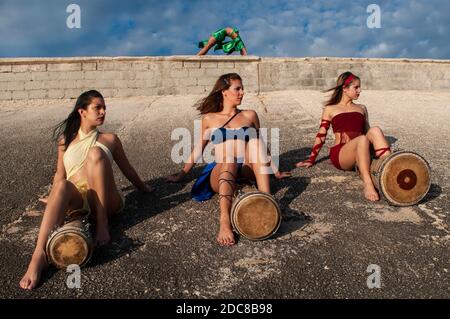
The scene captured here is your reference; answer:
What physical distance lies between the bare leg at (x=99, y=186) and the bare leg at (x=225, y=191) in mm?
835

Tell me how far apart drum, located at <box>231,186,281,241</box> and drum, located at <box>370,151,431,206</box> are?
1.11 m

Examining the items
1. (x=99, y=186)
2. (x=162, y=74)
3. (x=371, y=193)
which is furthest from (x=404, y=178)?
(x=162, y=74)

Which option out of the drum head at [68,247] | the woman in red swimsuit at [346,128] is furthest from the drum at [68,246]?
the woman in red swimsuit at [346,128]

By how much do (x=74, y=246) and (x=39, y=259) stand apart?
24 cm

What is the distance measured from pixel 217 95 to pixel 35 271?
2.28 metres

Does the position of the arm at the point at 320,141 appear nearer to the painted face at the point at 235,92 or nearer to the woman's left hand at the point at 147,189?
the painted face at the point at 235,92

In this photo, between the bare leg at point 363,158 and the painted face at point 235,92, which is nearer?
the bare leg at point 363,158

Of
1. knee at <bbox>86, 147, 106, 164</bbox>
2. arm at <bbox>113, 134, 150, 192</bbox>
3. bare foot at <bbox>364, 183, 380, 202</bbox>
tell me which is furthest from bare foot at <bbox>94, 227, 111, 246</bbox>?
bare foot at <bbox>364, 183, 380, 202</bbox>

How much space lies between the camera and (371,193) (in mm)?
3488

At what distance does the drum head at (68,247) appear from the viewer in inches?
96.6

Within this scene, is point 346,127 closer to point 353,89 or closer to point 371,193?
point 353,89

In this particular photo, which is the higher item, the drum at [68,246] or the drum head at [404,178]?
the drum head at [404,178]

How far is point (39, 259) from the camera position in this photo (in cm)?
248

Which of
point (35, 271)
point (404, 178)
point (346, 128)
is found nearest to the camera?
point (35, 271)
